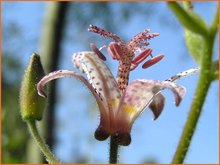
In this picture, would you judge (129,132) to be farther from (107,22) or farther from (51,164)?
(107,22)

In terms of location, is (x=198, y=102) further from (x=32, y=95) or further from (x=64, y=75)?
(x=32, y=95)

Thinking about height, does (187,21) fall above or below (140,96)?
above

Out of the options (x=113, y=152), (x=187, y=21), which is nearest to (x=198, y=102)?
(x=187, y=21)

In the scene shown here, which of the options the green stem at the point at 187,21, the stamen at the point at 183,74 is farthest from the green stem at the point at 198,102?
the stamen at the point at 183,74

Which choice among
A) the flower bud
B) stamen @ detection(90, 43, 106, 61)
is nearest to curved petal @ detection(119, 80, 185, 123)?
stamen @ detection(90, 43, 106, 61)

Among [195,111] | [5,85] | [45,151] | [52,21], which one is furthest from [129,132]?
[5,85]

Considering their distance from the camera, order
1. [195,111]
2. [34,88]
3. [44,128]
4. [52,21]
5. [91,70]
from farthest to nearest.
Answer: [52,21] → [44,128] → [34,88] → [91,70] → [195,111]

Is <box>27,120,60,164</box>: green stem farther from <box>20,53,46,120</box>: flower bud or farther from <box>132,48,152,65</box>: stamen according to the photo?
<box>132,48,152,65</box>: stamen
